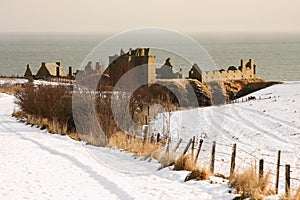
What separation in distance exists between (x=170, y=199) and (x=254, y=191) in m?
1.89

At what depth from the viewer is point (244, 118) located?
3117 centimetres

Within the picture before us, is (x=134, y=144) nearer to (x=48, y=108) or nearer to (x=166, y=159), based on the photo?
(x=166, y=159)

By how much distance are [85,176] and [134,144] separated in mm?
4723

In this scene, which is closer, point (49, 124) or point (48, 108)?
point (49, 124)

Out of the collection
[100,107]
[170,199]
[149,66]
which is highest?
[149,66]

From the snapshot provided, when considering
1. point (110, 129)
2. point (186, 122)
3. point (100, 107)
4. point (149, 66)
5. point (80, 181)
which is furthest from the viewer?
point (149, 66)

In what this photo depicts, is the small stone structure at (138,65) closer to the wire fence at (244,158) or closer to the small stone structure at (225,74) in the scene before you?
the small stone structure at (225,74)

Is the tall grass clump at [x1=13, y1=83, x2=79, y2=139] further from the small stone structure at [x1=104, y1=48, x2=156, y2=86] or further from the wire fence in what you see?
the small stone structure at [x1=104, y1=48, x2=156, y2=86]

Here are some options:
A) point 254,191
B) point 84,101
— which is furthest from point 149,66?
point 254,191

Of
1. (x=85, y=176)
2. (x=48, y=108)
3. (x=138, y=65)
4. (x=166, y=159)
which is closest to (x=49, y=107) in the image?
(x=48, y=108)

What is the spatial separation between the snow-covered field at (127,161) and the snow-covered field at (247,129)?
0.04 meters

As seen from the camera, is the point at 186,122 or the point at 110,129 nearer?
the point at 110,129

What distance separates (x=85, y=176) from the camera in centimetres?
1342

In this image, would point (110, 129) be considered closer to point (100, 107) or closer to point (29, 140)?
point (100, 107)
